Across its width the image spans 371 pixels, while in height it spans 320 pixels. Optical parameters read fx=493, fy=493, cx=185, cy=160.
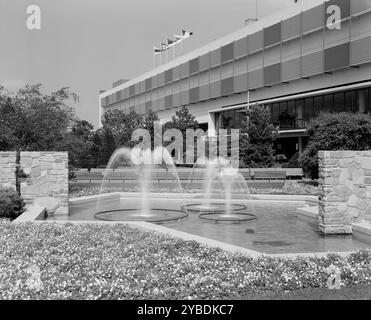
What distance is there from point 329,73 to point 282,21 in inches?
296

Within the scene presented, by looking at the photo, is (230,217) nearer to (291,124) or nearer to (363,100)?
(363,100)

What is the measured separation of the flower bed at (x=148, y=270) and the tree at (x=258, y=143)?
28.0m

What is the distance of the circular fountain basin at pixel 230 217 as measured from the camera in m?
11.9

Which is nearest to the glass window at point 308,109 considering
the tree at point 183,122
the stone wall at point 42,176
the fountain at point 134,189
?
the fountain at point 134,189

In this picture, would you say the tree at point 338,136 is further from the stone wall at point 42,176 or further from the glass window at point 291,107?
the glass window at point 291,107

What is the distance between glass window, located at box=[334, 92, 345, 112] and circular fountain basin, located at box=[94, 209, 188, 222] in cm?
2550

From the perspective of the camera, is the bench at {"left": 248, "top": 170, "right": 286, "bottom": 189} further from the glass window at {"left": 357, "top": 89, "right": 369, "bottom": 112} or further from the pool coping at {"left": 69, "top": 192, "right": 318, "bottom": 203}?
the glass window at {"left": 357, "top": 89, "right": 369, "bottom": 112}

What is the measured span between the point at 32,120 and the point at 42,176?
15.6 ft

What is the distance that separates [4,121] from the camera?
55.7ft

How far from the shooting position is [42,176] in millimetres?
13109

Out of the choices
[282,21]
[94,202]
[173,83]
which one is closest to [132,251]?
[94,202]

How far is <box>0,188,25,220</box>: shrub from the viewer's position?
11508mm

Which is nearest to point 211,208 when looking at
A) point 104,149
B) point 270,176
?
point 270,176
